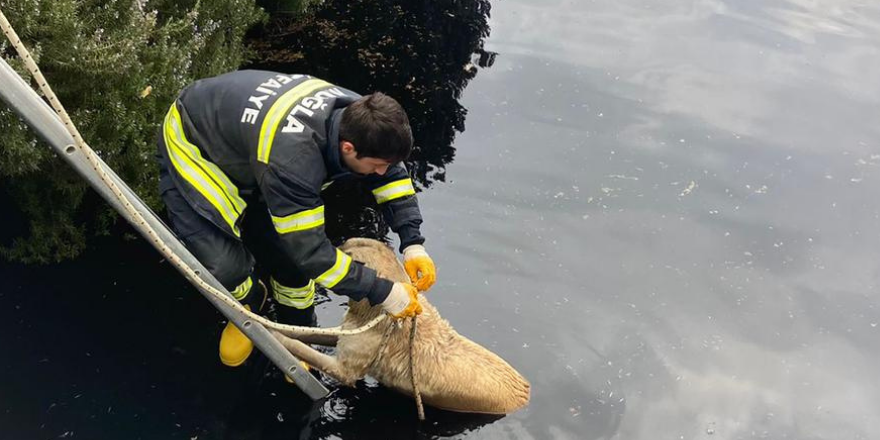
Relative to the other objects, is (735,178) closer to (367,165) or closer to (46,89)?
(367,165)

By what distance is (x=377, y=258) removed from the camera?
13.1ft

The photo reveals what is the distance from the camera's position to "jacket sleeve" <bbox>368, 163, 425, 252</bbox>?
3.75 metres

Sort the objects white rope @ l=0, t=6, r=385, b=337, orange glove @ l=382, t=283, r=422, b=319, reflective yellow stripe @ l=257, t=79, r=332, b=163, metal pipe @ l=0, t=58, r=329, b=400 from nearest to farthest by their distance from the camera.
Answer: white rope @ l=0, t=6, r=385, b=337
metal pipe @ l=0, t=58, r=329, b=400
reflective yellow stripe @ l=257, t=79, r=332, b=163
orange glove @ l=382, t=283, r=422, b=319

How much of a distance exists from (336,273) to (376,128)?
79 centimetres

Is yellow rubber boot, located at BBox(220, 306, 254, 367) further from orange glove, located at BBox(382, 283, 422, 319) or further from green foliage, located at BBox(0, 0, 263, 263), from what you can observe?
green foliage, located at BBox(0, 0, 263, 263)

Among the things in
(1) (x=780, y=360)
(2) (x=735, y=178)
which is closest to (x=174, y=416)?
(1) (x=780, y=360)

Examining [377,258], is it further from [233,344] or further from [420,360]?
[233,344]

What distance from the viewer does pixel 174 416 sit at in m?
3.86

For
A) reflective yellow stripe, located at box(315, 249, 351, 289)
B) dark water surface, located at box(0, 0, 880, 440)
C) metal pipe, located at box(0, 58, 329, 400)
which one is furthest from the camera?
dark water surface, located at box(0, 0, 880, 440)

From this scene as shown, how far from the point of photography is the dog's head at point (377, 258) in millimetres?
3939

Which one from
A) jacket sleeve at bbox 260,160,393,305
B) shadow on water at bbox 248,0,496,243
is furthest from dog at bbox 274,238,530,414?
shadow on water at bbox 248,0,496,243

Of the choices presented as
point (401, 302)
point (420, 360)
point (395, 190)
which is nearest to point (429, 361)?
point (420, 360)

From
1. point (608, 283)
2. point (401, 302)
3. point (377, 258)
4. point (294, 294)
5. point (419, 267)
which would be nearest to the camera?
point (401, 302)

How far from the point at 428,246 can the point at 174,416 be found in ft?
7.41
